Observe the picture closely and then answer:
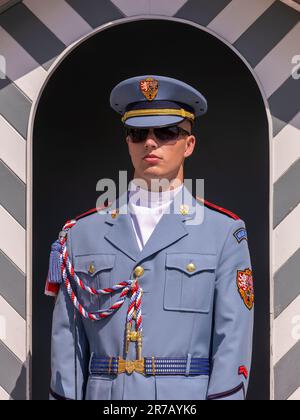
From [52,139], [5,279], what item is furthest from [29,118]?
[5,279]

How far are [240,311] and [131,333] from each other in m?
0.40

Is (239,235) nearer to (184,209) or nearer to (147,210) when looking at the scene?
(184,209)

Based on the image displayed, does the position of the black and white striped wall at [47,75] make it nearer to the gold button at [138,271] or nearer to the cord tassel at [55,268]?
the cord tassel at [55,268]

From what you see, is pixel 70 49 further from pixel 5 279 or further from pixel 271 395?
pixel 271 395

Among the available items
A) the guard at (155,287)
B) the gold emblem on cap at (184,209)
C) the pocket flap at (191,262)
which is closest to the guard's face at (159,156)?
the guard at (155,287)

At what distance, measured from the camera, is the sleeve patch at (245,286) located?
15.2 ft

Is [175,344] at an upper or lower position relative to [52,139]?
lower

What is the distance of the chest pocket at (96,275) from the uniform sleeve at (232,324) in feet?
1.29

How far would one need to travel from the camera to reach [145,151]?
4.66 m

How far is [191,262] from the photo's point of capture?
182 inches

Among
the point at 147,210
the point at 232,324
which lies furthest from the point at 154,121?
the point at 232,324

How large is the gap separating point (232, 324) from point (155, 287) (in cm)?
31

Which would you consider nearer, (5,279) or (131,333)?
(131,333)

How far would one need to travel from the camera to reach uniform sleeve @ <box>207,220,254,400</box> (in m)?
4.54
